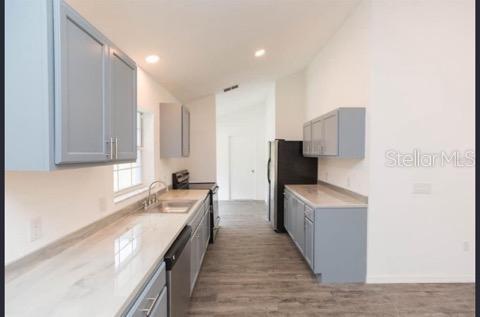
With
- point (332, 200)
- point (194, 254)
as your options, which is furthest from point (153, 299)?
point (332, 200)

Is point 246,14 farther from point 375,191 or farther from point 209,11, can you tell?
point 375,191

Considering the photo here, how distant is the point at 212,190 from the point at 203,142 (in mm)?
1864

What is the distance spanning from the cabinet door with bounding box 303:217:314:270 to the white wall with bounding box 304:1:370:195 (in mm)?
721

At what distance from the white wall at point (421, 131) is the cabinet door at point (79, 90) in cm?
279

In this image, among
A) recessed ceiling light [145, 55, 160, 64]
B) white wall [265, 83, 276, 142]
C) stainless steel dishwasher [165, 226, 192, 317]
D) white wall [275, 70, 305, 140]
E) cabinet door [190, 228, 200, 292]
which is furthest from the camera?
white wall [265, 83, 276, 142]

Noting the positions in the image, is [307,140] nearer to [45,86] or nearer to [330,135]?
[330,135]

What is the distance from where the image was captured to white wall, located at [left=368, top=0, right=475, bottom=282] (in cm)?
338

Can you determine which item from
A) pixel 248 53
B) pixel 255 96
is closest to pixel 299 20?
pixel 248 53

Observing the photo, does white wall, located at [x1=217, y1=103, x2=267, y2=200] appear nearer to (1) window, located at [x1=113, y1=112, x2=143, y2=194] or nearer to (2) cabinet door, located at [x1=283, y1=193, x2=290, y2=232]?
(2) cabinet door, located at [x1=283, y1=193, x2=290, y2=232]

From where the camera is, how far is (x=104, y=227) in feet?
8.10

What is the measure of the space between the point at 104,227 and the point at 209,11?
2048mm

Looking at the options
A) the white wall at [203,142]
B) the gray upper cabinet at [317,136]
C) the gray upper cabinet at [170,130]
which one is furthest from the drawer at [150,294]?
the white wall at [203,142]

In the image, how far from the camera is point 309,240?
3705mm

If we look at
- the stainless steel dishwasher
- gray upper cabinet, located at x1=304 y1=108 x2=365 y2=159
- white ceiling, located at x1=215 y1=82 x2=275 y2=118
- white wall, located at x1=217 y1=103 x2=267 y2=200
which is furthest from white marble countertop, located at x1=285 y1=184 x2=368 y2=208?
white wall, located at x1=217 y1=103 x2=267 y2=200
